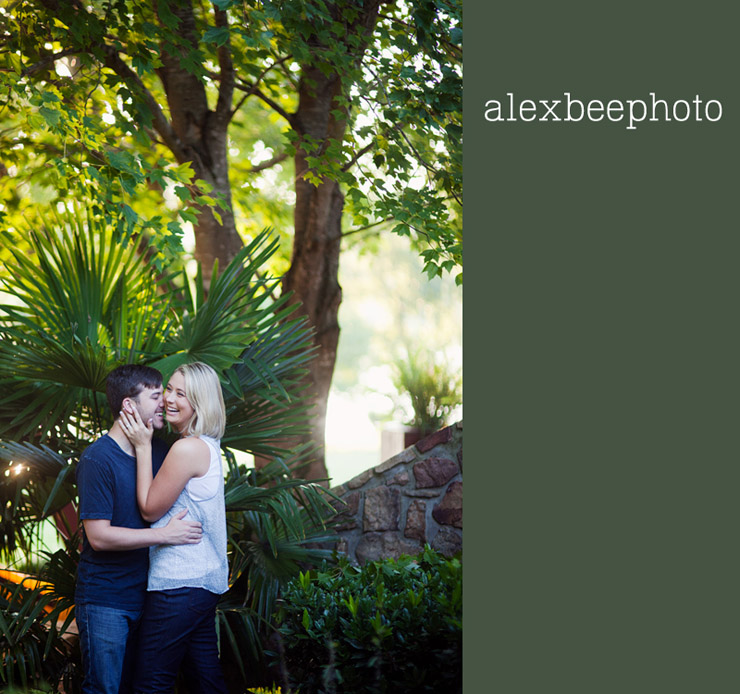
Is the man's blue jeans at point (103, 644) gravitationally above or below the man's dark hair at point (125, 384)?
below

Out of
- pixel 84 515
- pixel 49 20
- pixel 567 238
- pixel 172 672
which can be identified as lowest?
pixel 172 672

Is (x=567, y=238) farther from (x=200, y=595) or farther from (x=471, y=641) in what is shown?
(x=200, y=595)

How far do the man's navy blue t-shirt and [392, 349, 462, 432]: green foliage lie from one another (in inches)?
191

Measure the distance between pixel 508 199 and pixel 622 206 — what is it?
298mm

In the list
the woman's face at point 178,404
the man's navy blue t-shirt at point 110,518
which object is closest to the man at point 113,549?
the man's navy blue t-shirt at point 110,518

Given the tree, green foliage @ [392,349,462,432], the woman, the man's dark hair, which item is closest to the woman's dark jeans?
the woman

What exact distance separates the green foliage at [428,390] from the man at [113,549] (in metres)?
4.78

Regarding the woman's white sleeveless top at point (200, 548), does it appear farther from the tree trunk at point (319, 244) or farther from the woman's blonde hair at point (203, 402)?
the tree trunk at point (319, 244)

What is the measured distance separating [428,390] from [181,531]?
193 inches

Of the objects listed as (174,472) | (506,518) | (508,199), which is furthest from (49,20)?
(506,518)

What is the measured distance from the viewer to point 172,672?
3.12 m

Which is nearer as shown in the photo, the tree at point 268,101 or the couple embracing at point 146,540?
the couple embracing at point 146,540

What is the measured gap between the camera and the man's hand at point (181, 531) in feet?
10.0

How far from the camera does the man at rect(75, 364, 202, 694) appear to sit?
3043mm
